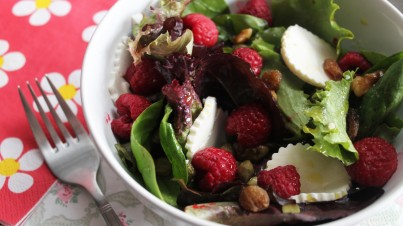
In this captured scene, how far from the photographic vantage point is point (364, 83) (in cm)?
100

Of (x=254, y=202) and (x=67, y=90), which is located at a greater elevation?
(x=254, y=202)

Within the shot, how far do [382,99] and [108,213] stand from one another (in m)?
0.61

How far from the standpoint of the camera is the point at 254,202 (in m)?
0.83

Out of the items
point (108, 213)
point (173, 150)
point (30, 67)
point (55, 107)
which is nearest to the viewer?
point (173, 150)

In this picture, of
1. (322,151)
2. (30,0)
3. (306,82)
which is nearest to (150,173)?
(322,151)

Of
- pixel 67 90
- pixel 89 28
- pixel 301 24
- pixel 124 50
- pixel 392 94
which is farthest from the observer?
pixel 89 28

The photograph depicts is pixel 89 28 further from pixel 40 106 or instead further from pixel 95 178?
pixel 95 178

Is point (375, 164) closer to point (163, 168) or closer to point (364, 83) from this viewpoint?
point (364, 83)

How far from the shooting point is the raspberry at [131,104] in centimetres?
98

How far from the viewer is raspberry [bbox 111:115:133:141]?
971 millimetres

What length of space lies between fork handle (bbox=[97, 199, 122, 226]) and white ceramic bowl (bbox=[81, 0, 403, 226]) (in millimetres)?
164

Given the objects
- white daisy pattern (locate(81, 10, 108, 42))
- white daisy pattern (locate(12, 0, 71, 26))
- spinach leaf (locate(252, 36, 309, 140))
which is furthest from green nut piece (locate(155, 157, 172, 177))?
white daisy pattern (locate(12, 0, 71, 26))

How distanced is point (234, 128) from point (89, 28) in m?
0.70

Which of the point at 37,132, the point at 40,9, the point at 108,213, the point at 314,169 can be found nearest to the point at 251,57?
the point at 314,169
